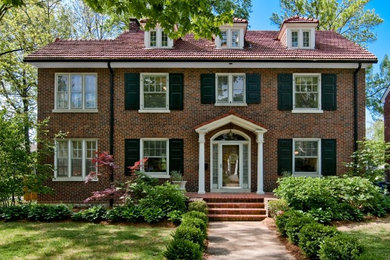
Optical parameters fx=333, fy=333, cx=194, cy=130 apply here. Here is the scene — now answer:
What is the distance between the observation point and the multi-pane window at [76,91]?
1449 centimetres

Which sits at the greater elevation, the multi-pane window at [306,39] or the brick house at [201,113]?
the multi-pane window at [306,39]

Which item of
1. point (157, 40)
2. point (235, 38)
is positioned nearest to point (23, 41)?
point (157, 40)

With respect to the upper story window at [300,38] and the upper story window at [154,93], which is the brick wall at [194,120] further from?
the upper story window at [300,38]

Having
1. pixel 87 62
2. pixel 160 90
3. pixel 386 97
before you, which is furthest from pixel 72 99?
pixel 386 97

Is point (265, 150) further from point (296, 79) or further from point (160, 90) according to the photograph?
point (160, 90)

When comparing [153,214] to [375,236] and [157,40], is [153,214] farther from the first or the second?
[157,40]

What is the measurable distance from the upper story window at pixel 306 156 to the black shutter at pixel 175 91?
5.30m

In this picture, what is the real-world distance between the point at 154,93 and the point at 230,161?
14.6ft

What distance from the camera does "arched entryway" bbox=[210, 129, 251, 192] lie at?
14.4m

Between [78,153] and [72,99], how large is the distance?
7.77ft

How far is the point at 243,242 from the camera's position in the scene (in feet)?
28.4

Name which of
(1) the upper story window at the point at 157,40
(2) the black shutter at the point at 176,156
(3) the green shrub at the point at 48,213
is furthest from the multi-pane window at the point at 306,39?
(3) the green shrub at the point at 48,213

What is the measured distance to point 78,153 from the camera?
47.4ft

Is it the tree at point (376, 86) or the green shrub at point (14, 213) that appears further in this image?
the tree at point (376, 86)
